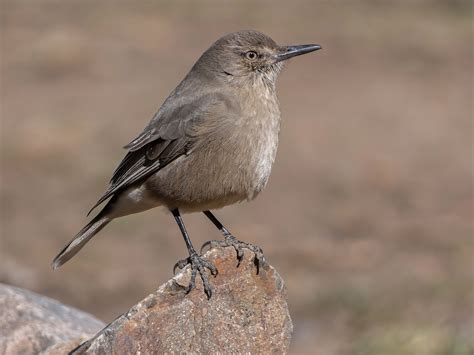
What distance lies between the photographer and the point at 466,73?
18.7 metres

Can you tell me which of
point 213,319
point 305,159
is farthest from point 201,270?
point 305,159

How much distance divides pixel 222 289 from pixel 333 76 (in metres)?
12.4

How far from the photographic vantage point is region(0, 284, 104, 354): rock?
725 centimetres

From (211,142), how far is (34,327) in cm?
178

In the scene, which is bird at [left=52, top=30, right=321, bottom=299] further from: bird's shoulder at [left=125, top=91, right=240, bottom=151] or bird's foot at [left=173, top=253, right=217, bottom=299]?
bird's foot at [left=173, top=253, right=217, bottom=299]

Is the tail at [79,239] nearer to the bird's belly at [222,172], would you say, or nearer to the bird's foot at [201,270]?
the bird's belly at [222,172]

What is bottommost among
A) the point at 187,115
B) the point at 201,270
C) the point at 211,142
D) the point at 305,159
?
the point at 201,270

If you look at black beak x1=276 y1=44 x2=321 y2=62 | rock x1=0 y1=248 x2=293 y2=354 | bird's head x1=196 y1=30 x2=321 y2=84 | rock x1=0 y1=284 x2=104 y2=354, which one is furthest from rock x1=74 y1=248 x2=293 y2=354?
black beak x1=276 y1=44 x2=321 y2=62

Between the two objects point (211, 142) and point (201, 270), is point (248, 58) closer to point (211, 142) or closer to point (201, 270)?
point (211, 142)

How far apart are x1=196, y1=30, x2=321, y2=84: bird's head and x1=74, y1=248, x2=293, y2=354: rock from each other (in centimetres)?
162

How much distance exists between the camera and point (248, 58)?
7.71 metres

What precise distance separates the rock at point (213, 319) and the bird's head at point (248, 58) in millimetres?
1625

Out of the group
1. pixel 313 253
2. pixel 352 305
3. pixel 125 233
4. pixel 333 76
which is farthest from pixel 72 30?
pixel 352 305

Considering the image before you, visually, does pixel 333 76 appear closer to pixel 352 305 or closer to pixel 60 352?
pixel 352 305
